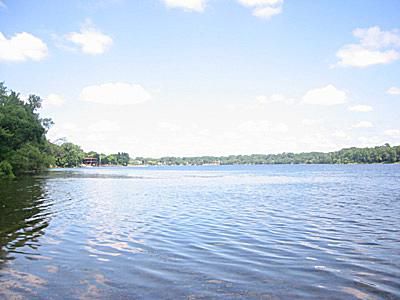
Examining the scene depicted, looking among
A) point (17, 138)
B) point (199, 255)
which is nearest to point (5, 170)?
point (17, 138)

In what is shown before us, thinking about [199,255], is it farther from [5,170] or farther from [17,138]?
[17,138]

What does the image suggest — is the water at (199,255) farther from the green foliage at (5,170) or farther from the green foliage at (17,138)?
the green foliage at (17,138)

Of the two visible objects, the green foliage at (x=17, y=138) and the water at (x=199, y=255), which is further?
the green foliage at (x=17, y=138)

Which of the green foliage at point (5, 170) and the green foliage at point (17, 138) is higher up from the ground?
the green foliage at point (17, 138)

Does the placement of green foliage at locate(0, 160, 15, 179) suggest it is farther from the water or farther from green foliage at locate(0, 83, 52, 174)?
the water

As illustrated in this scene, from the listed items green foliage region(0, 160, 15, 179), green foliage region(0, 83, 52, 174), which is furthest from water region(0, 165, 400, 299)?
green foliage region(0, 83, 52, 174)

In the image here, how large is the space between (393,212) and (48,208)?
847 inches

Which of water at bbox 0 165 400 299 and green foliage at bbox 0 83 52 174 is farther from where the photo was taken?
green foliage at bbox 0 83 52 174

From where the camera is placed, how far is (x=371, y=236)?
49.9 feet

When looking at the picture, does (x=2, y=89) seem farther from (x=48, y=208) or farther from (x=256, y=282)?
(x=256, y=282)

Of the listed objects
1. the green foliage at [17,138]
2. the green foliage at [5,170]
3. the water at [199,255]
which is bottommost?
the water at [199,255]

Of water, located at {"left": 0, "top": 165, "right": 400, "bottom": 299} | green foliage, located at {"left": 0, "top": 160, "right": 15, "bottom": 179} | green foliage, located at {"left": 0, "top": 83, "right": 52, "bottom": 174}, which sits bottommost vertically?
water, located at {"left": 0, "top": 165, "right": 400, "bottom": 299}

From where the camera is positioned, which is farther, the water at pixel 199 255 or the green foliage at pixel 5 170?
the green foliage at pixel 5 170

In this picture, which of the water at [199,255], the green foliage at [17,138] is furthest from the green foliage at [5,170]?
the water at [199,255]
